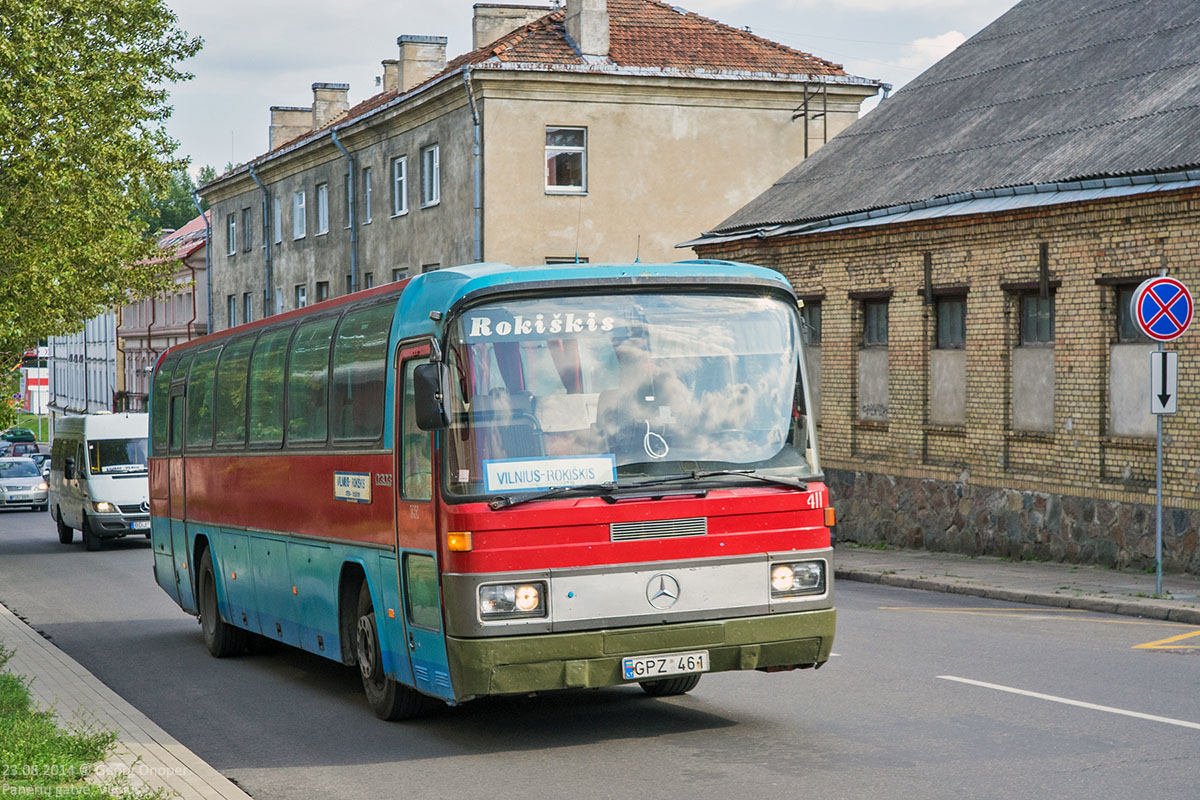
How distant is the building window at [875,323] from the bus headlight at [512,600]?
1646 centimetres

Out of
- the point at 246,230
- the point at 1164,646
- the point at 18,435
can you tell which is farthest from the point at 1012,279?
Result: the point at 18,435

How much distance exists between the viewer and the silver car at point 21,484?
4678 centimetres

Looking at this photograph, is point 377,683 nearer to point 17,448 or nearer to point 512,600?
point 512,600

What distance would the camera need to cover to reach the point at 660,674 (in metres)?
8.45

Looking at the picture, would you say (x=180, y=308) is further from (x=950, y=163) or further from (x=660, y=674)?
(x=660, y=674)

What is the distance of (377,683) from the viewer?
991 centimetres

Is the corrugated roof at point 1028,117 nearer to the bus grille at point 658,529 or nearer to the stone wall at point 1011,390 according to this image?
the stone wall at point 1011,390

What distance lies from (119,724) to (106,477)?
67.7 ft

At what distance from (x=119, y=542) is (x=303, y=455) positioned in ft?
71.9

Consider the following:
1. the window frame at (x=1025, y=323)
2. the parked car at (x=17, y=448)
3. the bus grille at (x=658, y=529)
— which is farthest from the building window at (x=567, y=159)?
the parked car at (x=17, y=448)

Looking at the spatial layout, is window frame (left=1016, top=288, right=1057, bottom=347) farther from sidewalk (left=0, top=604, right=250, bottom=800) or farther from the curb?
sidewalk (left=0, top=604, right=250, bottom=800)

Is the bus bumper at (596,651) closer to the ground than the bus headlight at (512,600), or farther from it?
closer to the ground

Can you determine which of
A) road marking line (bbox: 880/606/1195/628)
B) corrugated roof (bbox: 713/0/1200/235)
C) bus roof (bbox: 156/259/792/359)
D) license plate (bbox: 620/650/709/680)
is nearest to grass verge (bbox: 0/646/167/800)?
license plate (bbox: 620/650/709/680)

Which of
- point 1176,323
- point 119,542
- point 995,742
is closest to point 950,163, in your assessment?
point 1176,323
